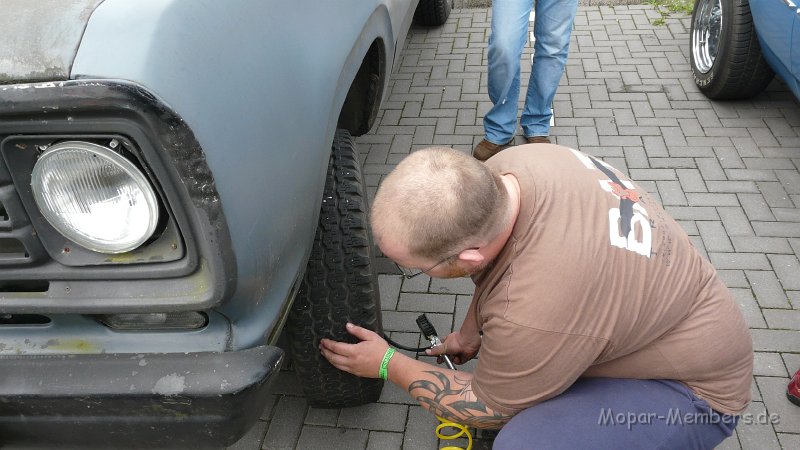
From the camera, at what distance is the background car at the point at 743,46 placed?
3.17m

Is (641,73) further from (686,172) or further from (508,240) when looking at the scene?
(508,240)

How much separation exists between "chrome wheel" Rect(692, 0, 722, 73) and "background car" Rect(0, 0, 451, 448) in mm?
3341

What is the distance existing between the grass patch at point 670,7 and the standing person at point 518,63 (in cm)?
226

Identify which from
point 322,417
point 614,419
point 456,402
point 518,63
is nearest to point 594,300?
point 614,419

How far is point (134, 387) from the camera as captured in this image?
124cm

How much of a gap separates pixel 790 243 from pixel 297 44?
2.41 m

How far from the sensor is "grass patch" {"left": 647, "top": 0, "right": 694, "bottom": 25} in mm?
5328

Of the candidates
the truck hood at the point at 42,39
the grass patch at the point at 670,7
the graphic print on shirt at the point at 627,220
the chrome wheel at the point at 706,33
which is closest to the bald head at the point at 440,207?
the graphic print on shirt at the point at 627,220

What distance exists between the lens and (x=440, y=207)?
1.36 m

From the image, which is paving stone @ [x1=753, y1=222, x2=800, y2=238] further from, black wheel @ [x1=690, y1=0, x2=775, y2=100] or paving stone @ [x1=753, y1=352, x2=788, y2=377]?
black wheel @ [x1=690, y1=0, x2=775, y2=100]

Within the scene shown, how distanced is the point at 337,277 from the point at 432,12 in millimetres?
3910

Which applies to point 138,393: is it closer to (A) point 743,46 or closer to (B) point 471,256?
(B) point 471,256

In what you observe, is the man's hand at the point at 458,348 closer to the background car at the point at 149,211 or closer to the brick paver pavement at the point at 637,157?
the brick paver pavement at the point at 637,157

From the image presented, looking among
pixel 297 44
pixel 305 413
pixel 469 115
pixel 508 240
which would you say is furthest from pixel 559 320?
pixel 469 115
